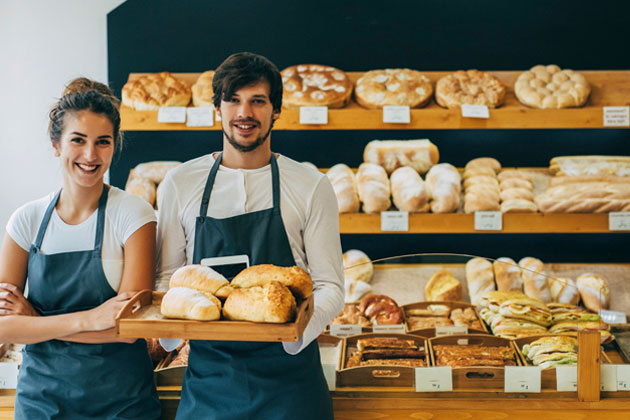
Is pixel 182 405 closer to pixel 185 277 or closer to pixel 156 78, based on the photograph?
pixel 185 277

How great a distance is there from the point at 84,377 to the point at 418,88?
7.11 feet

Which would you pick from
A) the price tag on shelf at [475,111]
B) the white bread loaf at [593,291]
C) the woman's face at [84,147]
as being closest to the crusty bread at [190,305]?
the woman's face at [84,147]

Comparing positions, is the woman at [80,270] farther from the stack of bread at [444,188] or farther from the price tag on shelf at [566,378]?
the stack of bread at [444,188]

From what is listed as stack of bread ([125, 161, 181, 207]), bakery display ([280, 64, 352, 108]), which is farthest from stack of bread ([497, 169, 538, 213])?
stack of bread ([125, 161, 181, 207])

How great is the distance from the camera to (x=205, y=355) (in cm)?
167

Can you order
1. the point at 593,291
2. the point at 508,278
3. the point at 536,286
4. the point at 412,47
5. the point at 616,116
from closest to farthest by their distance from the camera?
the point at 593,291, the point at 536,286, the point at 508,278, the point at 616,116, the point at 412,47

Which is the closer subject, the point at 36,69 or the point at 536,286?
the point at 536,286

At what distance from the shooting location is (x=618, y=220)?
2.89 m

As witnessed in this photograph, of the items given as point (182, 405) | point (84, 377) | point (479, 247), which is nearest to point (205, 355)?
point (182, 405)

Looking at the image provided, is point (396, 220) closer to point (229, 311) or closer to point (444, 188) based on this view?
point (444, 188)

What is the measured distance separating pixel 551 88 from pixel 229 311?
2366 millimetres

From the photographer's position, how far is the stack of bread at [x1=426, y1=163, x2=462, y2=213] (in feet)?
9.78

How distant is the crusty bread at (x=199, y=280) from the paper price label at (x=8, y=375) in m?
0.94

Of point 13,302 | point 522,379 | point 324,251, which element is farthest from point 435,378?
point 13,302
